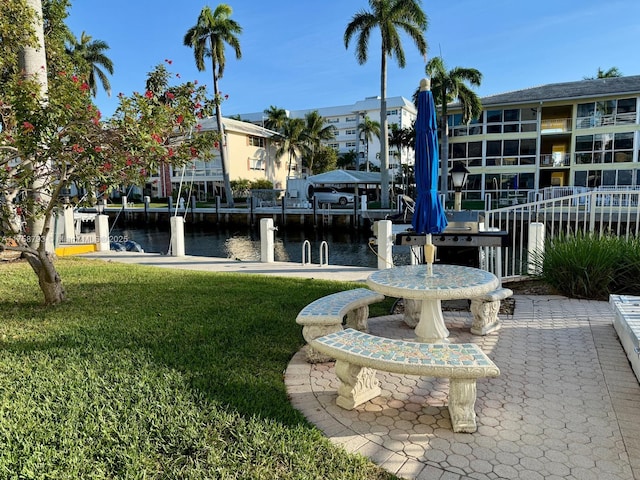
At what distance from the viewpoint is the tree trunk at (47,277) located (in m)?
5.68

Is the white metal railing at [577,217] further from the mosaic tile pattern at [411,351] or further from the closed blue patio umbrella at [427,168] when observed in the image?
the mosaic tile pattern at [411,351]

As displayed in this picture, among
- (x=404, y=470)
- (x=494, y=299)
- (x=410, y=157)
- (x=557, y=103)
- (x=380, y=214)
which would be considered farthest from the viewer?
(x=410, y=157)

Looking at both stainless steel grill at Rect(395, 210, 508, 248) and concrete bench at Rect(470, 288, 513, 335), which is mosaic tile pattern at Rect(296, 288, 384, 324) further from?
stainless steel grill at Rect(395, 210, 508, 248)

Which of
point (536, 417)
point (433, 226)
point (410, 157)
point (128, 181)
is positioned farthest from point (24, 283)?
point (410, 157)

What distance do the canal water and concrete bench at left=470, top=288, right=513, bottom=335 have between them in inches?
401

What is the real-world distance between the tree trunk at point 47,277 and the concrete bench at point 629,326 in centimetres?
660

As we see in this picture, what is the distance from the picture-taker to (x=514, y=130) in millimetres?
30125

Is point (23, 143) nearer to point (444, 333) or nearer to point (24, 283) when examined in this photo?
point (24, 283)

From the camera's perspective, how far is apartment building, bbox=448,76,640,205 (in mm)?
26938

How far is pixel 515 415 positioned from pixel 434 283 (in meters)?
1.22

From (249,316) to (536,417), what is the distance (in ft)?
11.1

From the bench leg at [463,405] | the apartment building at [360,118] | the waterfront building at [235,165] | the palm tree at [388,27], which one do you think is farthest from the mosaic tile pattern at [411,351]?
the apartment building at [360,118]

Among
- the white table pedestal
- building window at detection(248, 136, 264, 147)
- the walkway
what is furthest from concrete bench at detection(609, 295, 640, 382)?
building window at detection(248, 136, 264, 147)

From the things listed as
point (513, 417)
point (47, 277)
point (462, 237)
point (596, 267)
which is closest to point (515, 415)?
point (513, 417)
